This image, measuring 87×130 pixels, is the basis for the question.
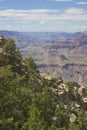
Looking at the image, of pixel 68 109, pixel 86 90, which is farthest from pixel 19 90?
pixel 86 90

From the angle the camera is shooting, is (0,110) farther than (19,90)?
No

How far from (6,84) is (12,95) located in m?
2.96

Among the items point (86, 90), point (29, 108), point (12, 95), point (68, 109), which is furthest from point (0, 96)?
point (86, 90)

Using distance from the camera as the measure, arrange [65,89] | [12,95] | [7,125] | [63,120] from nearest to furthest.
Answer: [7,125] → [12,95] → [63,120] → [65,89]

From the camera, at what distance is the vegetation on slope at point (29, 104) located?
5466cm

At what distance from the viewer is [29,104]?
211 ft

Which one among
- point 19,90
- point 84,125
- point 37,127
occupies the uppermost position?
point 19,90

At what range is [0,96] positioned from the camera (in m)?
56.1

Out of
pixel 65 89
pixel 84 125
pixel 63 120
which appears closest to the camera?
pixel 63 120

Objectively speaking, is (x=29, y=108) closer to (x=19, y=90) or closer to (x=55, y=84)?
(x=19, y=90)

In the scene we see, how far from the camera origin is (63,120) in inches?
2734

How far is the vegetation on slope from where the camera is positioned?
2152 inches

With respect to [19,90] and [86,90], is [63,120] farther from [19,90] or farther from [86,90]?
[86,90]

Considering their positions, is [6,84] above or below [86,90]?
above
